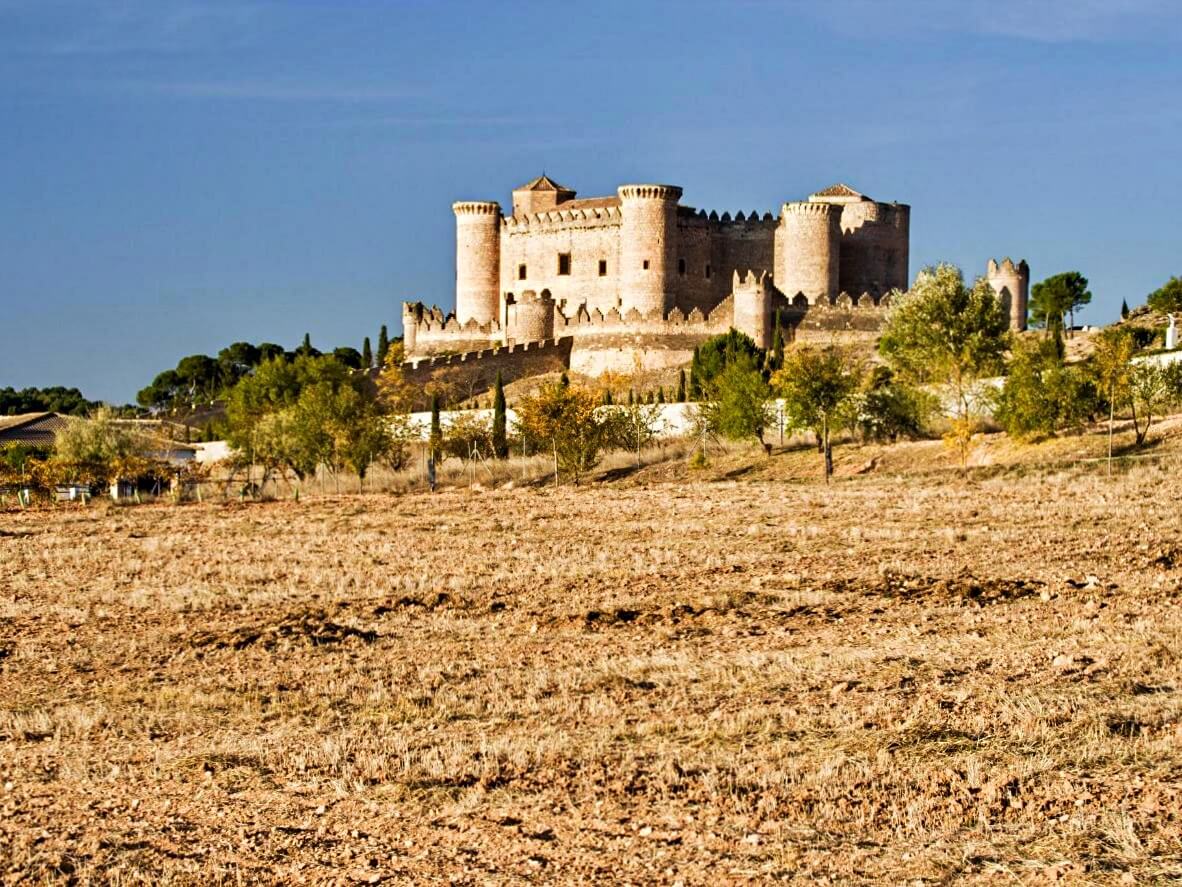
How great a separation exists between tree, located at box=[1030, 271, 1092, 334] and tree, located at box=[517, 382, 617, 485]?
29.7 m

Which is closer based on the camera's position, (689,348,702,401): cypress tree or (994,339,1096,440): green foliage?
(994,339,1096,440): green foliage

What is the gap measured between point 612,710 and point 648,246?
4731 centimetres

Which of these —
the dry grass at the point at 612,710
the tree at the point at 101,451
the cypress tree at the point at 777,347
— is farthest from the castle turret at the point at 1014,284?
the dry grass at the point at 612,710

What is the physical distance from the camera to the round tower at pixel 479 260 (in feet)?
197

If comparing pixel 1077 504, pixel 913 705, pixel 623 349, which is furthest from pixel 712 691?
pixel 623 349

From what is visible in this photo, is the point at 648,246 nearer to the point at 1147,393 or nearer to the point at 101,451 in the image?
the point at 101,451

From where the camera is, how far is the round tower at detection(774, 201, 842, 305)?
55438mm

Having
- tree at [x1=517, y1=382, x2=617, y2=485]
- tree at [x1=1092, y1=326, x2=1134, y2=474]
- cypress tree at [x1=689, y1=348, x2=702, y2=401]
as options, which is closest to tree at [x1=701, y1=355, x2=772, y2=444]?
tree at [x1=517, y1=382, x2=617, y2=485]

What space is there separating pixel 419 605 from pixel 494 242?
1840 inches

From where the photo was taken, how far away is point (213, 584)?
54.3ft

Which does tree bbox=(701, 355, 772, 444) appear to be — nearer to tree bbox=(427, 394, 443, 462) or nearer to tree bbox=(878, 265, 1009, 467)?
tree bbox=(878, 265, 1009, 467)

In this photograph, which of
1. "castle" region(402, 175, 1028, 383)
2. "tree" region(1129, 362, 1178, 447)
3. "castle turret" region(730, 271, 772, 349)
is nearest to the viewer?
"tree" region(1129, 362, 1178, 447)

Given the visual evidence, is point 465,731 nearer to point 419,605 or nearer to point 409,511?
point 419,605

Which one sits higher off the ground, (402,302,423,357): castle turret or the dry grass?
(402,302,423,357): castle turret
